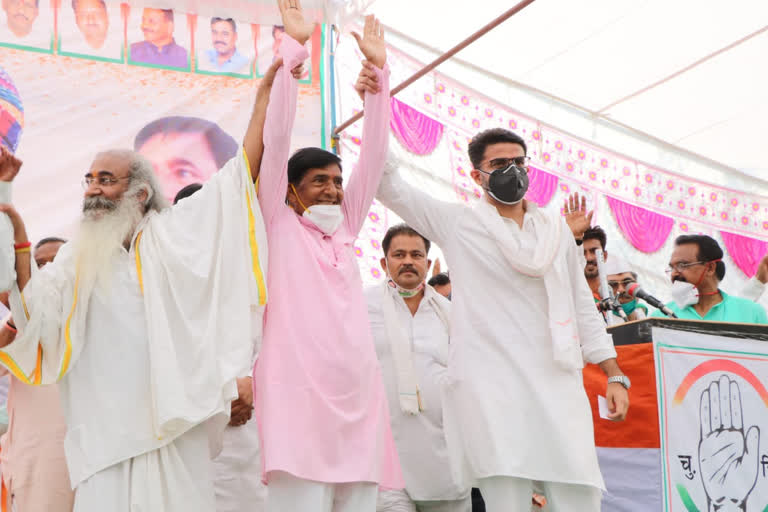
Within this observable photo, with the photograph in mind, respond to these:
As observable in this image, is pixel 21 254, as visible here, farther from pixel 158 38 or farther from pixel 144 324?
pixel 158 38

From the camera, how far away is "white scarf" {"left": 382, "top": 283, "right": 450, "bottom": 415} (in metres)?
3.49

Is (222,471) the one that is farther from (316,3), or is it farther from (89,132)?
(316,3)

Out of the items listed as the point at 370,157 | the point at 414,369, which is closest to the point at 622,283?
the point at 414,369

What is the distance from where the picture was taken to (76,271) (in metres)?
2.57

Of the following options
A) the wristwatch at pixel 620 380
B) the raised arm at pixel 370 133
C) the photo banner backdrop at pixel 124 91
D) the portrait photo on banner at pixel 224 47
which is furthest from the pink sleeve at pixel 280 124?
the portrait photo on banner at pixel 224 47

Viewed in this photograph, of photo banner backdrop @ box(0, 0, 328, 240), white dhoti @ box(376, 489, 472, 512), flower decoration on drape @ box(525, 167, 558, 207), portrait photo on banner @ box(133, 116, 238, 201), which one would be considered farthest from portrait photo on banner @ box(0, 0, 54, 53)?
flower decoration on drape @ box(525, 167, 558, 207)

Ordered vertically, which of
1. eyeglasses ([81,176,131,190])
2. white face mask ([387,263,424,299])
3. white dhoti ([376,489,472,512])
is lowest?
white dhoti ([376,489,472,512])

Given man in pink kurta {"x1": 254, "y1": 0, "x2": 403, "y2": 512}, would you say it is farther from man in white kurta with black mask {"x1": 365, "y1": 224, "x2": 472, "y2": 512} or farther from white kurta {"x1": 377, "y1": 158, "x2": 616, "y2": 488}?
man in white kurta with black mask {"x1": 365, "y1": 224, "x2": 472, "y2": 512}

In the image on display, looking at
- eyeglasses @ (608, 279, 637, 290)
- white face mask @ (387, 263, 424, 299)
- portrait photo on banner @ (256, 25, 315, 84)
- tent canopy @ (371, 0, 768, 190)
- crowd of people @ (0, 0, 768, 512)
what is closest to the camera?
crowd of people @ (0, 0, 768, 512)

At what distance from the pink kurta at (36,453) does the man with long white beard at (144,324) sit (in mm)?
654

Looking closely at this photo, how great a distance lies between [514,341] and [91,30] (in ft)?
12.4

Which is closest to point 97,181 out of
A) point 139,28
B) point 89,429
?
point 89,429

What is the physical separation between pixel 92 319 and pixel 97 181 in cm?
49

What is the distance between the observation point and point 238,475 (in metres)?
3.41
